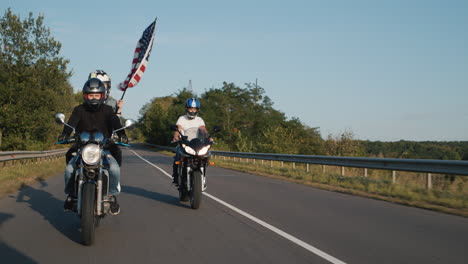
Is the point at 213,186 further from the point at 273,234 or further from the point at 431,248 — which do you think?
the point at 431,248

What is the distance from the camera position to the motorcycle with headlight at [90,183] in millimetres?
5414

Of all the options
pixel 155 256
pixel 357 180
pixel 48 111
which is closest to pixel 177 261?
pixel 155 256

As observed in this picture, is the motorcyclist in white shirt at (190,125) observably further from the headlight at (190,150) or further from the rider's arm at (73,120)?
the rider's arm at (73,120)

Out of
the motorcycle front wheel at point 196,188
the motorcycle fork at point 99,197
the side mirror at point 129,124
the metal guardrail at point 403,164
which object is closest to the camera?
the motorcycle fork at point 99,197

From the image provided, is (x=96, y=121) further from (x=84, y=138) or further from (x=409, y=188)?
(x=409, y=188)

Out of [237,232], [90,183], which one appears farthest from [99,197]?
[237,232]

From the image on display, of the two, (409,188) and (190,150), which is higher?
(190,150)

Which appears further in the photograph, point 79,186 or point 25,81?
point 25,81

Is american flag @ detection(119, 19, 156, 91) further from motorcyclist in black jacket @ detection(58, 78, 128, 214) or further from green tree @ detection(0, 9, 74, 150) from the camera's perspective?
green tree @ detection(0, 9, 74, 150)

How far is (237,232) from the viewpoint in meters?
6.55

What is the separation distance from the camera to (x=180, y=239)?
607 cm

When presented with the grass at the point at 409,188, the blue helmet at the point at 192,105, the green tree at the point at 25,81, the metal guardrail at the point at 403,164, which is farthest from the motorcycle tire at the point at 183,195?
the green tree at the point at 25,81

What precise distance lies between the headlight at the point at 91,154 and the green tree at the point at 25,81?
25.0 m

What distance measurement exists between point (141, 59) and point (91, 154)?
15.1 feet
